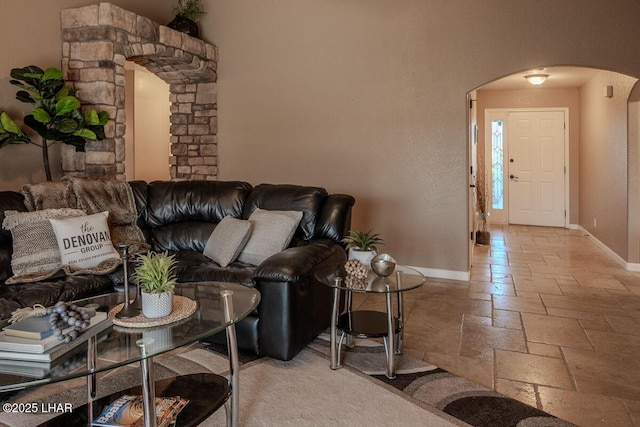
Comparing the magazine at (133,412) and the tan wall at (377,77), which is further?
the tan wall at (377,77)

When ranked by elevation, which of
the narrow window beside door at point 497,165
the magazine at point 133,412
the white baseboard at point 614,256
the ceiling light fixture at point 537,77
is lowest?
the magazine at point 133,412

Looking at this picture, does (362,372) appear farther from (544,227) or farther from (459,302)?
(544,227)


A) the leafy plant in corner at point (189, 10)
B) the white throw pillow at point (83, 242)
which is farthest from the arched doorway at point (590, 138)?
the white throw pillow at point (83, 242)

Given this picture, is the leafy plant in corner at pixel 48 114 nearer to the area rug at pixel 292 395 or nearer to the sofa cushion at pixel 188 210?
the sofa cushion at pixel 188 210

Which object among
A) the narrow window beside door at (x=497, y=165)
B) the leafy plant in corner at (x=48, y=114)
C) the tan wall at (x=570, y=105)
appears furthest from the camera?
the narrow window beside door at (x=497, y=165)

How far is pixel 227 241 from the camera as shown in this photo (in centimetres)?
327

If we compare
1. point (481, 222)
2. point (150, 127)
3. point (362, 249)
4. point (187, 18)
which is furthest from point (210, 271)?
point (481, 222)

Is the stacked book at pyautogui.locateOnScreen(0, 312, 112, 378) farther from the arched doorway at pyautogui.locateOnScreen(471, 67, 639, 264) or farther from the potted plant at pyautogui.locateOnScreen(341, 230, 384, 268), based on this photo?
the arched doorway at pyautogui.locateOnScreen(471, 67, 639, 264)

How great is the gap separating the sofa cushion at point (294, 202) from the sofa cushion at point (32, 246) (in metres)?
1.33

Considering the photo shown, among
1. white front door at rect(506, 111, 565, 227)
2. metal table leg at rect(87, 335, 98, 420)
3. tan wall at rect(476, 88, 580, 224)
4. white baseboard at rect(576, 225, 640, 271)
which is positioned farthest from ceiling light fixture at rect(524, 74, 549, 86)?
metal table leg at rect(87, 335, 98, 420)

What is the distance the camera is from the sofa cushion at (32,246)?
2.86 m

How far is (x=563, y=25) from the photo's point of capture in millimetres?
4168

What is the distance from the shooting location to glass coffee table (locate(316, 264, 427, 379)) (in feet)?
8.27

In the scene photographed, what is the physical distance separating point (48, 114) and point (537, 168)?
307 inches
